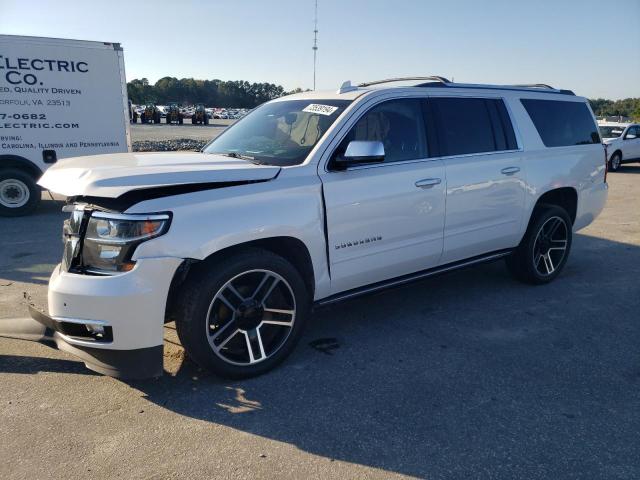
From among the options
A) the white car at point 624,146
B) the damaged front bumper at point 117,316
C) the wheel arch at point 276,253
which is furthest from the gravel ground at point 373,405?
the white car at point 624,146

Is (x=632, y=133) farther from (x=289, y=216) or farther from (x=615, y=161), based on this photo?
(x=289, y=216)

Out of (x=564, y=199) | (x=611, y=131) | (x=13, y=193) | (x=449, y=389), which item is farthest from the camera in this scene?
(x=611, y=131)

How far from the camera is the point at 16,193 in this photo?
9.47 m

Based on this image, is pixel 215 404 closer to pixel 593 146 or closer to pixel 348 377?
pixel 348 377

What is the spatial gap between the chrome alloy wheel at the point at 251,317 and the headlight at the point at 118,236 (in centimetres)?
58

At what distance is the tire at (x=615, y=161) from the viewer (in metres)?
17.9

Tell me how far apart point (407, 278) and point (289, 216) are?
1.36 m

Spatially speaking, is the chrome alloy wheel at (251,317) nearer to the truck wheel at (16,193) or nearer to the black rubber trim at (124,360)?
the black rubber trim at (124,360)

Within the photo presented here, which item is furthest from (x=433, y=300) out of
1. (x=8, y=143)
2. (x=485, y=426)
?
(x=8, y=143)

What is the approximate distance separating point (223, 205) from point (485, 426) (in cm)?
202

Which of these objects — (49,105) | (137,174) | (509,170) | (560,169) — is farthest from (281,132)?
(49,105)

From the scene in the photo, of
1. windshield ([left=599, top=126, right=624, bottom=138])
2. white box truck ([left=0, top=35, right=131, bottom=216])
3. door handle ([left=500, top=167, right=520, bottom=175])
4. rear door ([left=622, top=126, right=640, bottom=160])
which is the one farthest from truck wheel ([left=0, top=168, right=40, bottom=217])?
windshield ([left=599, top=126, right=624, bottom=138])

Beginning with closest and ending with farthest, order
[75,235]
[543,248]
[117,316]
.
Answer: [117,316], [75,235], [543,248]

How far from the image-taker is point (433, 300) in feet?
16.4
